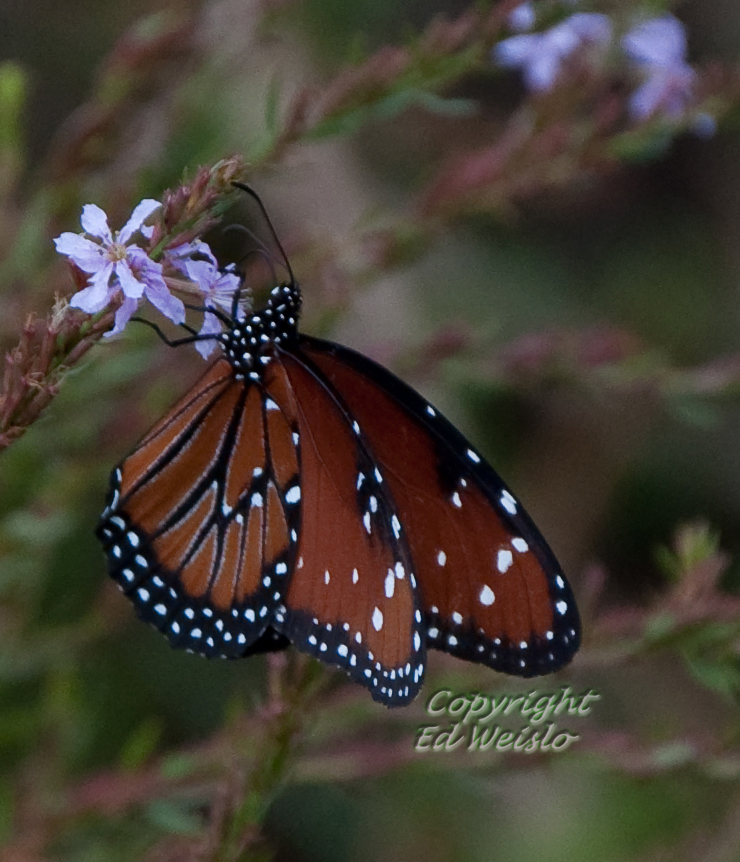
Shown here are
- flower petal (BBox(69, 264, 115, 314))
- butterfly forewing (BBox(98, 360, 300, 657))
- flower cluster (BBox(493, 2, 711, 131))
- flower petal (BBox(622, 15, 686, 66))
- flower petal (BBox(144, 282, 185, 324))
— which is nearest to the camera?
flower petal (BBox(69, 264, 115, 314))

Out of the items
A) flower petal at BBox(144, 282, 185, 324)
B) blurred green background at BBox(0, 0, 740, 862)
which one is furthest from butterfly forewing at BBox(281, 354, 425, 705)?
flower petal at BBox(144, 282, 185, 324)

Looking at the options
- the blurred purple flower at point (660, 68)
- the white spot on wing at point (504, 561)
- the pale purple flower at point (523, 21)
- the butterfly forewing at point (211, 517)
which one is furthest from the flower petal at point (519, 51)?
the white spot on wing at point (504, 561)

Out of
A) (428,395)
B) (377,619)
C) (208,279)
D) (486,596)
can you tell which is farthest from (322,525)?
(428,395)

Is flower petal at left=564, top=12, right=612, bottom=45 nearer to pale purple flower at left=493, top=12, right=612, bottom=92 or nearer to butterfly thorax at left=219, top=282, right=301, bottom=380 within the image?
pale purple flower at left=493, top=12, right=612, bottom=92

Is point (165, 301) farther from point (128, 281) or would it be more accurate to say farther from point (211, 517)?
point (211, 517)

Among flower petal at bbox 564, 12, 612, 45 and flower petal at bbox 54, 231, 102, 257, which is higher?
flower petal at bbox 564, 12, 612, 45

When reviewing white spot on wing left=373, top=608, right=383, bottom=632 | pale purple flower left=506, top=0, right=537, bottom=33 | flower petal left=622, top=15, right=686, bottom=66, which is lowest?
white spot on wing left=373, top=608, right=383, bottom=632

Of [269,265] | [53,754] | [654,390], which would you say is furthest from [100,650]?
[654,390]
